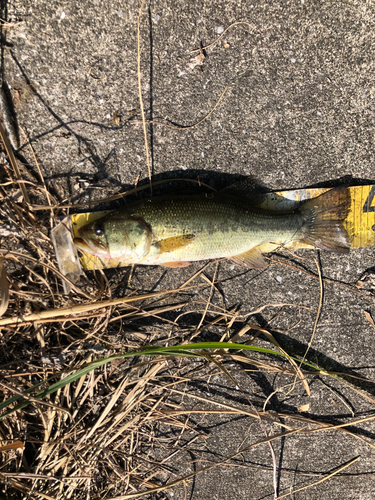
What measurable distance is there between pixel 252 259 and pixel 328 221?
86 centimetres

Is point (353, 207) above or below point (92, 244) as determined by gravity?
above

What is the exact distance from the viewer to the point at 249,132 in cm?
276

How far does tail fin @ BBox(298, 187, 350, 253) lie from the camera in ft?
8.96

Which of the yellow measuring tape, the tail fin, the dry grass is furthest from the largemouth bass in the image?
the dry grass

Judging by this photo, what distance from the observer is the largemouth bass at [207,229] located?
2385 millimetres

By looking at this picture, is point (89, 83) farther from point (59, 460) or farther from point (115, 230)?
point (59, 460)

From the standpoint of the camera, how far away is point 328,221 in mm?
2746

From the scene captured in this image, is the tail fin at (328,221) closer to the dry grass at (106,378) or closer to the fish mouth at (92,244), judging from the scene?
the dry grass at (106,378)

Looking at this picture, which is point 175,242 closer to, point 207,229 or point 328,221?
point 207,229

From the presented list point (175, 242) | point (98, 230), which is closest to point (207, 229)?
point (175, 242)

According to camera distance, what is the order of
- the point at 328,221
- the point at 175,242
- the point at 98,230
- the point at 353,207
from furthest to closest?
the point at 353,207
the point at 328,221
the point at 175,242
the point at 98,230

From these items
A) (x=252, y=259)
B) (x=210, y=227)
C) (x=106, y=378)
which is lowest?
(x=106, y=378)

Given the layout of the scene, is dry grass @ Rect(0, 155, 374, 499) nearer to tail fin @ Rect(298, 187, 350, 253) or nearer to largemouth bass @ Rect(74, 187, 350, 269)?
largemouth bass @ Rect(74, 187, 350, 269)

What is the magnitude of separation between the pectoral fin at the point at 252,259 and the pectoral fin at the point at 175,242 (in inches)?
21.3
